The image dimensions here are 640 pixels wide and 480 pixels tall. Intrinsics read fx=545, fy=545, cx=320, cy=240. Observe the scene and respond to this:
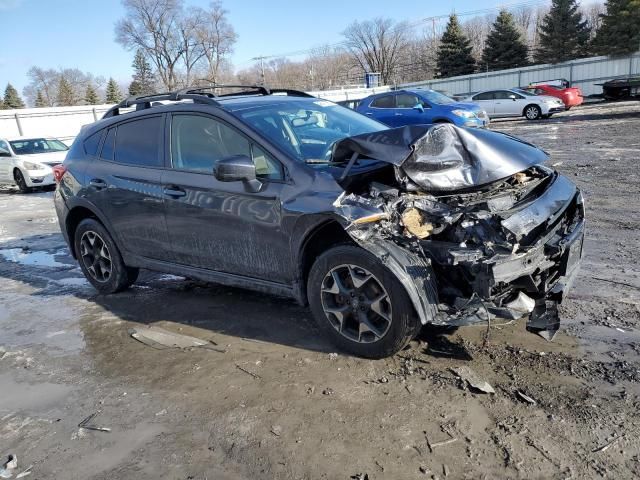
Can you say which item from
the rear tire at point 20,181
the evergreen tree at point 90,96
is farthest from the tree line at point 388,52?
the rear tire at point 20,181

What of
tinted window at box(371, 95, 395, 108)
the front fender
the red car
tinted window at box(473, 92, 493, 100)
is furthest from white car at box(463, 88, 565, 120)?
the front fender

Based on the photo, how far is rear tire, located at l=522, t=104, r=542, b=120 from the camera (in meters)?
24.5

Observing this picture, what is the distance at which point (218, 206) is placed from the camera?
4.29 metres

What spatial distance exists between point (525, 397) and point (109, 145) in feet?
14.5

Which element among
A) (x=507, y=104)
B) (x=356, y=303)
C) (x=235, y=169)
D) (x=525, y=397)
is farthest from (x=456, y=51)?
(x=525, y=397)

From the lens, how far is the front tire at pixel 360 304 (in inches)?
136

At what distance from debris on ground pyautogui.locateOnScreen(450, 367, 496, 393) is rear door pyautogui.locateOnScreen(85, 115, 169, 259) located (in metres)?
2.75

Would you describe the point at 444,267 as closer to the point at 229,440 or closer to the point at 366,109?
the point at 229,440

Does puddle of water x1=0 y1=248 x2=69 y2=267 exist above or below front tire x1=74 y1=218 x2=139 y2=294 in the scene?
below

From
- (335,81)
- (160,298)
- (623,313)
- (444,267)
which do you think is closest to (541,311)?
(444,267)

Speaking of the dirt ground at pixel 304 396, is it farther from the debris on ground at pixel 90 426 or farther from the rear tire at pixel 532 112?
the rear tire at pixel 532 112

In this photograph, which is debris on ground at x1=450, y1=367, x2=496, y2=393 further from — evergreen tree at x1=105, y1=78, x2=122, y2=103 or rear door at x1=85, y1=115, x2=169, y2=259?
evergreen tree at x1=105, y1=78, x2=122, y2=103

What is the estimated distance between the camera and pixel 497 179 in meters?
3.68

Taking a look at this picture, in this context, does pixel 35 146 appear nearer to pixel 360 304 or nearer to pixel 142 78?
pixel 360 304
